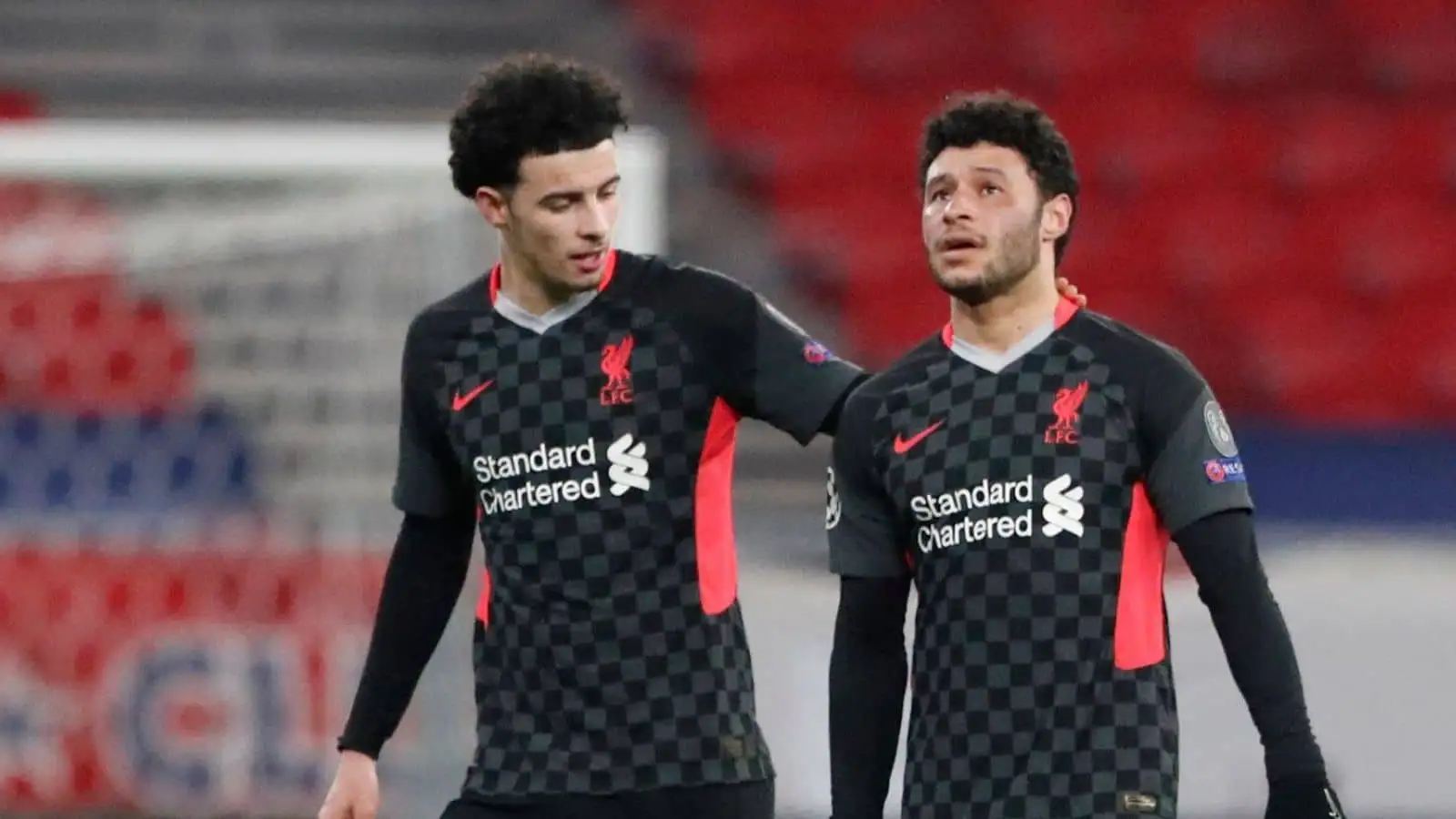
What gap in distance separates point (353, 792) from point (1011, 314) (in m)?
1.24

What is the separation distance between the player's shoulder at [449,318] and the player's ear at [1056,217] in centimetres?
87

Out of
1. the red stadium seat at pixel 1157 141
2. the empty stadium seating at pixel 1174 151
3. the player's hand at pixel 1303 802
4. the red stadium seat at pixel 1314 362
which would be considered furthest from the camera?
the red stadium seat at pixel 1157 141

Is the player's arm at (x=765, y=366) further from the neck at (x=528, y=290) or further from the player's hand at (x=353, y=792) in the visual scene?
the player's hand at (x=353, y=792)

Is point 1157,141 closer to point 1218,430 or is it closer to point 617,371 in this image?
point 617,371

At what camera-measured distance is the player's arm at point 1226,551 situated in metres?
3.04

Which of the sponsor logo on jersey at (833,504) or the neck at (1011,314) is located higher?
the neck at (1011,314)

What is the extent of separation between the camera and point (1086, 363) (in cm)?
321

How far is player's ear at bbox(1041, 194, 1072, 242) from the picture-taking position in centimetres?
327

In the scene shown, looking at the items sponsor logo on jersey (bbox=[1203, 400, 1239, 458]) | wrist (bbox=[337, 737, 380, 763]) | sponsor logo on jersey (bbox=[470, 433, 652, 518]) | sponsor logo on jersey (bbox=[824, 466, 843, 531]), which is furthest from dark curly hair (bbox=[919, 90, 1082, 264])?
wrist (bbox=[337, 737, 380, 763])

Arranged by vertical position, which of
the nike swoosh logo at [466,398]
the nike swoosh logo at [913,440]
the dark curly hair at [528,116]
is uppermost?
the dark curly hair at [528,116]

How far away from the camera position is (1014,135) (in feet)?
10.7

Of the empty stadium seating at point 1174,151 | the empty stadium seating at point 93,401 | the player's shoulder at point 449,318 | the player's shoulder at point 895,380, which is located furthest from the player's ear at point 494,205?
the empty stadium seating at point 1174,151

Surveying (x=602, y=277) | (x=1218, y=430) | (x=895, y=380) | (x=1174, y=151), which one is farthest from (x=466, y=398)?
(x=1174, y=151)

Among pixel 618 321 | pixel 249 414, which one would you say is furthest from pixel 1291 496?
pixel 618 321
